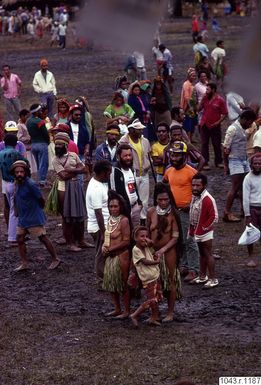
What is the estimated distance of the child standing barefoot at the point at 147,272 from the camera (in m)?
7.90

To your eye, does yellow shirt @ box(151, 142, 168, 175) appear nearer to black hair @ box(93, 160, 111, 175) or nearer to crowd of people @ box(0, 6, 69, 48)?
black hair @ box(93, 160, 111, 175)

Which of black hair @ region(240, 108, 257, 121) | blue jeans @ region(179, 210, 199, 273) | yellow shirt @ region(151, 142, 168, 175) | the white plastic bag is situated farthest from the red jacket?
black hair @ region(240, 108, 257, 121)

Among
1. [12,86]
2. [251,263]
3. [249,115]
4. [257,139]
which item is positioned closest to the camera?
[251,263]

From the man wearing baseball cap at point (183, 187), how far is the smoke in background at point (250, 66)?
628 cm

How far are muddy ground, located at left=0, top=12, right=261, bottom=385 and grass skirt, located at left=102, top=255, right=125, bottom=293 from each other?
1.01 feet

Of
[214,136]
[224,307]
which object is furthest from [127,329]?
[214,136]

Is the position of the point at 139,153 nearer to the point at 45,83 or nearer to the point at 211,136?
the point at 211,136

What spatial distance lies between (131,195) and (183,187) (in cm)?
54

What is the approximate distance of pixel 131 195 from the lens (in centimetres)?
927

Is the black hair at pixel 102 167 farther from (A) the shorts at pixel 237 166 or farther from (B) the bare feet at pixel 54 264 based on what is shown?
(A) the shorts at pixel 237 166

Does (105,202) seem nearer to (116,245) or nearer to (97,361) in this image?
(116,245)

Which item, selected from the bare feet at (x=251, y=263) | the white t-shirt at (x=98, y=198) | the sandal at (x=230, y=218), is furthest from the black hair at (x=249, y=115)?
the white t-shirt at (x=98, y=198)

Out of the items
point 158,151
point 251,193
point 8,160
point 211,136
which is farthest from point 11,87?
point 251,193

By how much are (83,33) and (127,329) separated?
541 centimetres
